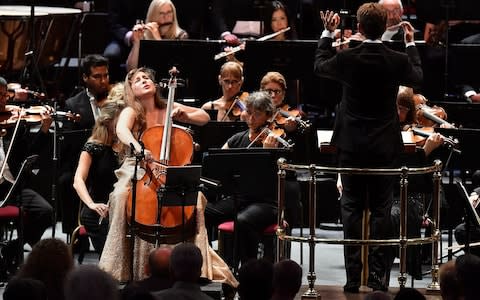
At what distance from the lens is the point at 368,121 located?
7.33m

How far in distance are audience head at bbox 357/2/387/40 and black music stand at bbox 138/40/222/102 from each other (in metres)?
2.97

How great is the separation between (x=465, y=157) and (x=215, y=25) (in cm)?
384

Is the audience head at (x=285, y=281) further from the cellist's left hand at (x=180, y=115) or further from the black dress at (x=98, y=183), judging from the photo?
the black dress at (x=98, y=183)

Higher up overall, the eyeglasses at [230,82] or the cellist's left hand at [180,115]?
the eyeglasses at [230,82]

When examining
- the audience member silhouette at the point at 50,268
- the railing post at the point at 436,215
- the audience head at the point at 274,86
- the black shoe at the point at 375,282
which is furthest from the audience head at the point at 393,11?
the audience member silhouette at the point at 50,268

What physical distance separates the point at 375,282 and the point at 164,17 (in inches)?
169

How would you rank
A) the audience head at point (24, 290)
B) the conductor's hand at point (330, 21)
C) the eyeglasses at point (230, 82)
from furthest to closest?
the eyeglasses at point (230, 82) < the conductor's hand at point (330, 21) < the audience head at point (24, 290)

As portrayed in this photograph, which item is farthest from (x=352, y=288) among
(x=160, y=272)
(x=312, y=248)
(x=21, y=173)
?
(x=21, y=173)

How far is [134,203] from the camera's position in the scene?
7.85 metres

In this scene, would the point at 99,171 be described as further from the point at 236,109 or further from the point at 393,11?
the point at 393,11

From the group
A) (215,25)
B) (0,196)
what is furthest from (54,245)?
(215,25)

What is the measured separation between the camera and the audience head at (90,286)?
475 cm

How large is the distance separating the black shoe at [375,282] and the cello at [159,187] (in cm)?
134

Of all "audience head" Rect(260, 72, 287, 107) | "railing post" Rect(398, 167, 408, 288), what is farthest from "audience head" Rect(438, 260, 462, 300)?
"audience head" Rect(260, 72, 287, 107)
